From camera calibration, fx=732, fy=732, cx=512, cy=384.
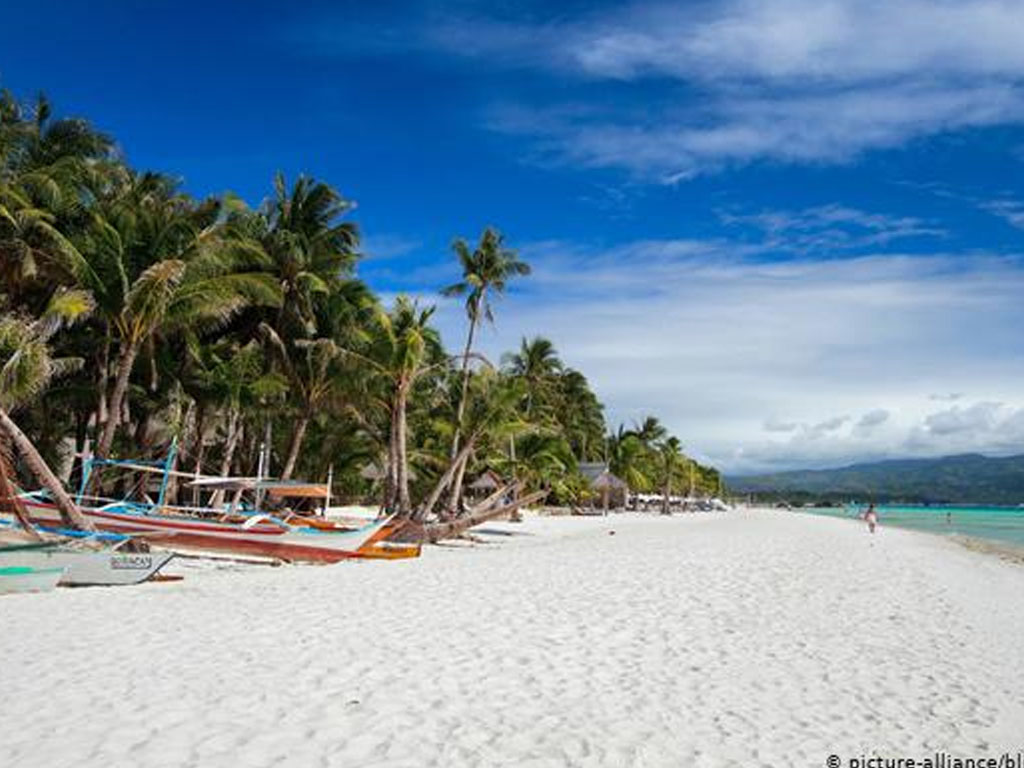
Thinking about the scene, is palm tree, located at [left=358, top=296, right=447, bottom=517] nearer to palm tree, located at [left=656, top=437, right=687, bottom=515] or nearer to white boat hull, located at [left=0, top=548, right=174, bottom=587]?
white boat hull, located at [left=0, top=548, right=174, bottom=587]

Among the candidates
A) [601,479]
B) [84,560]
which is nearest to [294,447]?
[84,560]

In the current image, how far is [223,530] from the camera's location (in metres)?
13.2

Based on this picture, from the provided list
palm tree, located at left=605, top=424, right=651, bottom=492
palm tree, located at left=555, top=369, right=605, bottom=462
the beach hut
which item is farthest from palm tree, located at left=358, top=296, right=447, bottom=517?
palm tree, located at left=605, top=424, right=651, bottom=492

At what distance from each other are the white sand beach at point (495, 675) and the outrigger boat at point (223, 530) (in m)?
2.09

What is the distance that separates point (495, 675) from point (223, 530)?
8942 millimetres

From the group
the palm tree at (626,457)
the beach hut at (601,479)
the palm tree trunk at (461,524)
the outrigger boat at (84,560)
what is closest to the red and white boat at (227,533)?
the outrigger boat at (84,560)

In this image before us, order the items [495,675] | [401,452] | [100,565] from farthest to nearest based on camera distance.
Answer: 1. [401,452]
2. [100,565]
3. [495,675]

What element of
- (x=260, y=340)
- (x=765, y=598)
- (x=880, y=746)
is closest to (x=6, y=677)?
(x=880, y=746)

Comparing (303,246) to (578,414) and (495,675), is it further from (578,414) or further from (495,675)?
(578,414)

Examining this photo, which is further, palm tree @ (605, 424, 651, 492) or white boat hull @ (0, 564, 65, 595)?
palm tree @ (605, 424, 651, 492)

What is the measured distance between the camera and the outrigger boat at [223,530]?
13094 mm

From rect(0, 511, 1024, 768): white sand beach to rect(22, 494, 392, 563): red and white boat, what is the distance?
6.83 ft

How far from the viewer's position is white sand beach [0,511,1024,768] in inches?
172

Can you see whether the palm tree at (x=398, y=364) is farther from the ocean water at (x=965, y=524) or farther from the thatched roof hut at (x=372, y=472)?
the ocean water at (x=965, y=524)
